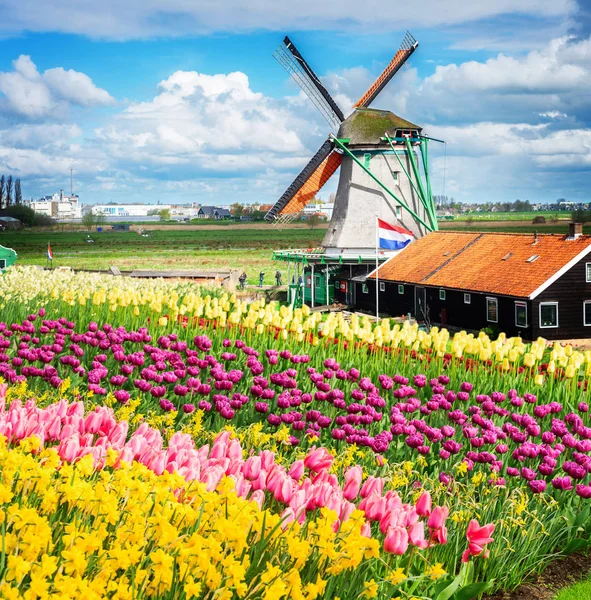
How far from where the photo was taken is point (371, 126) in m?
41.6

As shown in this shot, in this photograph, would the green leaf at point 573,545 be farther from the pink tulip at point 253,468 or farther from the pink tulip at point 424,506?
the pink tulip at point 253,468

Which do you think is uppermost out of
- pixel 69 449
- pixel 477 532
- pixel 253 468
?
pixel 69 449

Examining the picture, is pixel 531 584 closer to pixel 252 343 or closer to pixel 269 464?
pixel 269 464

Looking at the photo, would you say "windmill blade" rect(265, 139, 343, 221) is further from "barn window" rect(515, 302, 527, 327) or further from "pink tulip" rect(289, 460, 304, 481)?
"pink tulip" rect(289, 460, 304, 481)

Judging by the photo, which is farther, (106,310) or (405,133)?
(405,133)

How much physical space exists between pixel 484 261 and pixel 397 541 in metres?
27.9

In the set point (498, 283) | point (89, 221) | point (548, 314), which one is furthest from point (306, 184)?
point (89, 221)

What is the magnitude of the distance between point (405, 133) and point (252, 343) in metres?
29.6

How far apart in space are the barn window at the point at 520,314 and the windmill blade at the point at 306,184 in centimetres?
1803

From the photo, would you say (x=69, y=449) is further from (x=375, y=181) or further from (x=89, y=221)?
(x=89, y=221)

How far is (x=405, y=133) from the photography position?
40.9 meters

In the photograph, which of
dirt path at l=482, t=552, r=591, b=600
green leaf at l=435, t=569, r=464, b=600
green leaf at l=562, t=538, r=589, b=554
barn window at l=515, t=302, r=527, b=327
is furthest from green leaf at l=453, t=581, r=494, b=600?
barn window at l=515, t=302, r=527, b=327

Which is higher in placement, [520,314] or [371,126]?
[371,126]

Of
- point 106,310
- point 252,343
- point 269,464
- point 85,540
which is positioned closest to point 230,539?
point 85,540
